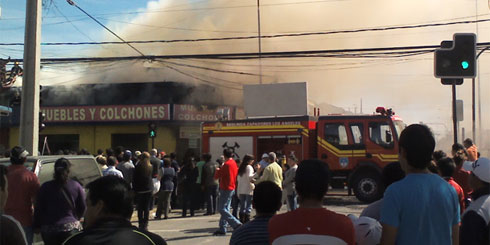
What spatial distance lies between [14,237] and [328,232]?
65.2 inches

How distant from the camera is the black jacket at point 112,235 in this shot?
2242 mm

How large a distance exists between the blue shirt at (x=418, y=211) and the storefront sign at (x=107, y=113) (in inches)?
1003

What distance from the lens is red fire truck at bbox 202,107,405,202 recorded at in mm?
13938

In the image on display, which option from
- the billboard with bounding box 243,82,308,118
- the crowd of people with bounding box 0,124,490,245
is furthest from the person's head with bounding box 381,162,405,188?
the billboard with bounding box 243,82,308,118

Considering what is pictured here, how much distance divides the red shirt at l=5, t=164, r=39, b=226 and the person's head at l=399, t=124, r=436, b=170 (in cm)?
432

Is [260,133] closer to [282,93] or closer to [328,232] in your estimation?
[282,93]

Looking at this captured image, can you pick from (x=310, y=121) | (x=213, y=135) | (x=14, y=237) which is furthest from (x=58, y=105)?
(x=14, y=237)

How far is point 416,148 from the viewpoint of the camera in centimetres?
260

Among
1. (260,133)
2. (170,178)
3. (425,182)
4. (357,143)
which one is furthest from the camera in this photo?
(260,133)

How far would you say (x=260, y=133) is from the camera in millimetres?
15648

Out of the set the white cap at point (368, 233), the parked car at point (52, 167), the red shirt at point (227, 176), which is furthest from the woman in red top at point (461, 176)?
the parked car at point (52, 167)

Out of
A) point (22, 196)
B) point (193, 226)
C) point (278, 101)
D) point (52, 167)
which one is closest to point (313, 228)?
point (22, 196)

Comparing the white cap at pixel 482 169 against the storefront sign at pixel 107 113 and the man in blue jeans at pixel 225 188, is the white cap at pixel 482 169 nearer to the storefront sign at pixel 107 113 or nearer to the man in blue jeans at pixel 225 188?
the man in blue jeans at pixel 225 188

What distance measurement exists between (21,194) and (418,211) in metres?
4.44
